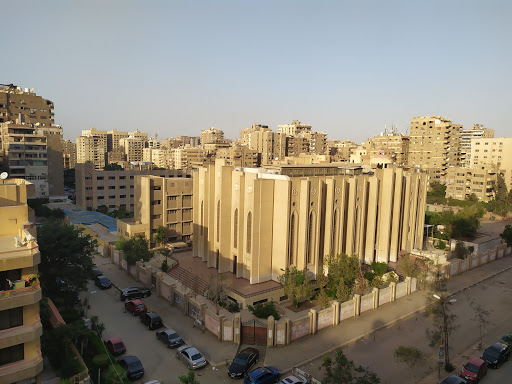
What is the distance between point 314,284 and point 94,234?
88.2 ft

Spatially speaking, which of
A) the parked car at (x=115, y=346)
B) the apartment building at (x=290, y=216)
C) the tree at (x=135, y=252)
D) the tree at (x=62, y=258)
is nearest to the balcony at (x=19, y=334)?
the parked car at (x=115, y=346)

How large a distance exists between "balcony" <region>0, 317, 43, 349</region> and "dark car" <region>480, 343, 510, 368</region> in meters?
21.4

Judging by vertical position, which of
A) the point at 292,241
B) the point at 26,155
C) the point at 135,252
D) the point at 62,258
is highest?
the point at 26,155

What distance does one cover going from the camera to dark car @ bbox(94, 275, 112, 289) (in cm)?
2969

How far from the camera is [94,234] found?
42.5m

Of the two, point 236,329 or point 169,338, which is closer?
point 169,338

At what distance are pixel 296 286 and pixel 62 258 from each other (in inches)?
604

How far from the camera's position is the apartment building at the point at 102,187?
61.3 m

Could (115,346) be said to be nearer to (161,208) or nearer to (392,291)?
(392,291)

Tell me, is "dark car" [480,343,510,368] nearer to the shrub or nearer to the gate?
the shrub

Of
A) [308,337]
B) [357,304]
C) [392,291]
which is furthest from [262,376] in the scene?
[392,291]

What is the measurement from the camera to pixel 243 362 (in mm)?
18703

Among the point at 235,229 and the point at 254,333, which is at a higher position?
the point at 235,229

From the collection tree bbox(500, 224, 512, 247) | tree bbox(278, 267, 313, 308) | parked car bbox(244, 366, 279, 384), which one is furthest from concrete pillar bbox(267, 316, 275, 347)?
tree bbox(500, 224, 512, 247)
